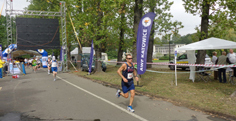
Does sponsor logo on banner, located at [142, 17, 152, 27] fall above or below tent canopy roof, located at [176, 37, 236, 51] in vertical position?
above

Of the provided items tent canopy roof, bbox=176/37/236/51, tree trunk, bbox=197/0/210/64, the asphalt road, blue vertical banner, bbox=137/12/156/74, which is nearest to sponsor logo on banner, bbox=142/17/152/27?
blue vertical banner, bbox=137/12/156/74

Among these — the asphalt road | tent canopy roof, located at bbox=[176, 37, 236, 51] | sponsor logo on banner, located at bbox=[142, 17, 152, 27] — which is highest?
sponsor logo on banner, located at bbox=[142, 17, 152, 27]

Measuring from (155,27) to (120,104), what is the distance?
1667cm

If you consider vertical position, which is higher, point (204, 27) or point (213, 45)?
point (204, 27)

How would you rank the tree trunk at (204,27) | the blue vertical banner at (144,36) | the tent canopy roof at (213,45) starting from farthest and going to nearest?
the tree trunk at (204,27)
the blue vertical banner at (144,36)
the tent canopy roof at (213,45)

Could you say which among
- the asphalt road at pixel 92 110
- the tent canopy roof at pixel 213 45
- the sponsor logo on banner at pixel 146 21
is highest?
the sponsor logo on banner at pixel 146 21

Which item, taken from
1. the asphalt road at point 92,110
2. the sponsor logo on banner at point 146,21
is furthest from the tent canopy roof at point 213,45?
the asphalt road at point 92,110

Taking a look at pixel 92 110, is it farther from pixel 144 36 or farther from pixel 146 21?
pixel 146 21

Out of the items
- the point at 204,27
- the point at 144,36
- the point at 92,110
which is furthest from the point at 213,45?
the point at 92,110

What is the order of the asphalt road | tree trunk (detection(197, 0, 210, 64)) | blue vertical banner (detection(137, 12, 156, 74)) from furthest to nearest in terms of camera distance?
tree trunk (detection(197, 0, 210, 64)) → blue vertical banner (detection(137, 12, 156, 74)) → the asphalt road

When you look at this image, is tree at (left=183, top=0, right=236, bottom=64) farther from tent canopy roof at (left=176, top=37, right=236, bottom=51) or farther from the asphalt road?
the asphalt road

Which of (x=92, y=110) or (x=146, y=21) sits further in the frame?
(x=146, y=21)

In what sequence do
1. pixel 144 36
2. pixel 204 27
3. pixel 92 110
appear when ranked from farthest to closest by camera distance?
pixel 204 27
pixel 144 36
pixel 92 110

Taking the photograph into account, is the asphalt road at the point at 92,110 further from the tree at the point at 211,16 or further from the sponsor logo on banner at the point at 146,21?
the tree at the point at 211,16
